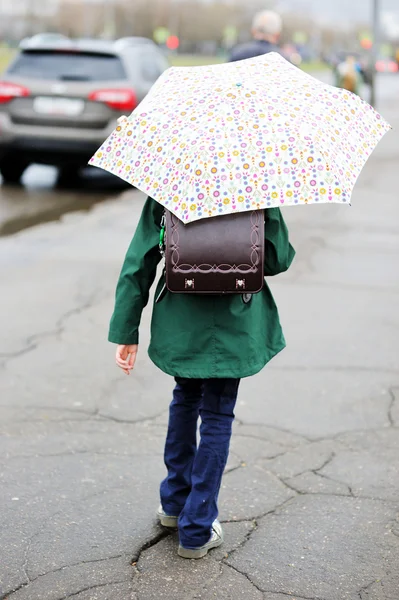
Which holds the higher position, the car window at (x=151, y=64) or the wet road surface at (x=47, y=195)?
the car window at (x=151, y=64)

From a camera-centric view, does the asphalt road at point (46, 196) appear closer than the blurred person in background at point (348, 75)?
Yes

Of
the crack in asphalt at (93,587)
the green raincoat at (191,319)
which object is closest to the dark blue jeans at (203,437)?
the green raincoat at (191,319)

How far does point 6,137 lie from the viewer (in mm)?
11422

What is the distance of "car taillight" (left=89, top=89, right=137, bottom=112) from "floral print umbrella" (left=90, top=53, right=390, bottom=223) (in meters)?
8.50

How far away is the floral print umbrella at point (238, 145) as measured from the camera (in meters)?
2.74

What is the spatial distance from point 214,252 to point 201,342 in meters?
0.38

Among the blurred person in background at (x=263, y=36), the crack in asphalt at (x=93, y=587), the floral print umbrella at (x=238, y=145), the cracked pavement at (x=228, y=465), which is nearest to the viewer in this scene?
the floral print umbrella at (x=238, y=145)

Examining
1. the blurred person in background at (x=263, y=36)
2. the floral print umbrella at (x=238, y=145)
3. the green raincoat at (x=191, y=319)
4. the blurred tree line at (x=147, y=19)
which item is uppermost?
the floral print umbrella at (x=238, y=145)

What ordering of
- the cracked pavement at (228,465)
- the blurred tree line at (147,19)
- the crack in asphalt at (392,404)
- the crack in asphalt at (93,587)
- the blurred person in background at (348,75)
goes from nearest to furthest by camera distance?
1. the crack in asphalt at (93,587)
2. the cracked pavement at (228,465)
3. the crack in asphalt at (392,404)
4. the blurred person in background at (348,75)
5. the blurred tree line at (147,19)

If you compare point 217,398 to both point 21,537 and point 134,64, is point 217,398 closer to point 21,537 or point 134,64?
point 21,537

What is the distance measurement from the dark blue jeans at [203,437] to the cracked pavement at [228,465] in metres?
0.13

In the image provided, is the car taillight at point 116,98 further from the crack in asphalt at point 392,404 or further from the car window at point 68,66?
the crack in asphalt at point 392,404

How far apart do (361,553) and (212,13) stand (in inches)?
5393

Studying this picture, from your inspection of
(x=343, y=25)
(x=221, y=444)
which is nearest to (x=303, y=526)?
(x=221, y=444)
